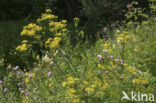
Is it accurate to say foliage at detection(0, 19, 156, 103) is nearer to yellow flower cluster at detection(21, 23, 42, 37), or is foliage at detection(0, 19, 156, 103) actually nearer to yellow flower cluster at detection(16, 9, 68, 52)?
yellow flower cluster at detection(16, 9, 68, 52)

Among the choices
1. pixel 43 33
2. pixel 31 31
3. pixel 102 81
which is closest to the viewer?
pixel 102 81

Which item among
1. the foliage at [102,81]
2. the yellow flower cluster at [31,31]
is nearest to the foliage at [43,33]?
the yellow flower cluster at [31,31]

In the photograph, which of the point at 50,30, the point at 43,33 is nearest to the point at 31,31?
the point at 43,33

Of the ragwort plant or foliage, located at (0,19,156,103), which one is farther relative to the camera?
the ragwort plant

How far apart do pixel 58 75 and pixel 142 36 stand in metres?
1.74

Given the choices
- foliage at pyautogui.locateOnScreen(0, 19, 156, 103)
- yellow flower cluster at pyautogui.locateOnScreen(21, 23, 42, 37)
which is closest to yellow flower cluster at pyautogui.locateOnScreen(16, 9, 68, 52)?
yellow flower cluster at pyautogui.locateOnScreen(21, 23, 42, 37)

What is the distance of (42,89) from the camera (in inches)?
133

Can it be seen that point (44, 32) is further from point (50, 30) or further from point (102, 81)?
point (102, 81)

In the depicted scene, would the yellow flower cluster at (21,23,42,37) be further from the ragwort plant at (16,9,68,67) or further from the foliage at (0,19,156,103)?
the foliage at (0,19,156,103)

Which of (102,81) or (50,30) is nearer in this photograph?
(102,81)

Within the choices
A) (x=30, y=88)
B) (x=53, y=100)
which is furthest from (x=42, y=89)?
(x=53, y=100)

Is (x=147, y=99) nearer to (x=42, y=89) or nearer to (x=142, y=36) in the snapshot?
(x=42, y=89)

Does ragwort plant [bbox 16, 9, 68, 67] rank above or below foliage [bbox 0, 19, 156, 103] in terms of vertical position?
above

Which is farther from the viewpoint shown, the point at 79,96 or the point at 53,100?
the point at 53,100
